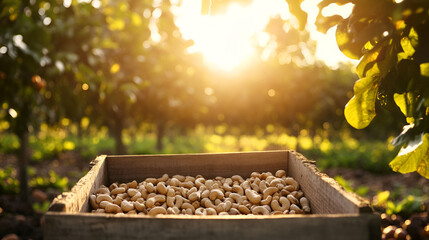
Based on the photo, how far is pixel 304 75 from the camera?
12.1 metres

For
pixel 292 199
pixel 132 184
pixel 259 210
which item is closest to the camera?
pixel 259 210

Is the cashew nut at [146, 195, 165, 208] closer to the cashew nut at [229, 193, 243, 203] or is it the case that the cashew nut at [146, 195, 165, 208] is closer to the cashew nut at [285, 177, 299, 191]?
the cashew nut at [229, 193, 243, 203]

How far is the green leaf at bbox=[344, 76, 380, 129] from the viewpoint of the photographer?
1.50 metres

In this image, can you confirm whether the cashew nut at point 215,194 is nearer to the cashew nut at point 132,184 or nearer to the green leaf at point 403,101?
the cashew nut at point 132,184

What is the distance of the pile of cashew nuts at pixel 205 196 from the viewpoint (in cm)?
183

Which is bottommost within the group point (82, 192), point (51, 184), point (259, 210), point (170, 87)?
point (51, 184)

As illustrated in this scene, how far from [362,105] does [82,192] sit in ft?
3.74

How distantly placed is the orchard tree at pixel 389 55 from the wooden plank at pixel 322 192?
0.79 ft

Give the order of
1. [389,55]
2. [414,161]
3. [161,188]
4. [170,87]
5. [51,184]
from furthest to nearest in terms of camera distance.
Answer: [170,87]
[51,184]
[161,188]
[414,161]
[389,55]

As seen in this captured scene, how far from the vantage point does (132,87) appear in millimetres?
4332

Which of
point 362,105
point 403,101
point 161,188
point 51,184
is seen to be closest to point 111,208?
point 161,188

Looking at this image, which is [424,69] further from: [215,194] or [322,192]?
[215,194]

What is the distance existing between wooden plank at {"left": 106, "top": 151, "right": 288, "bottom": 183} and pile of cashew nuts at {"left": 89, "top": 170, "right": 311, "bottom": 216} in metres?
0.10

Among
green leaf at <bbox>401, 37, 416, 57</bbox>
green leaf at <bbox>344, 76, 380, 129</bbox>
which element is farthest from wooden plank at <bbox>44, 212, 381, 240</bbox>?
green leaf at <bbox>401, 37, 416, 57</bbox>
